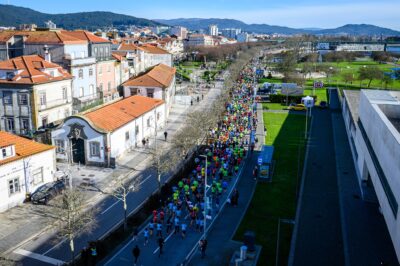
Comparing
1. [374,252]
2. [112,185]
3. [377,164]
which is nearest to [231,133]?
[112,185]

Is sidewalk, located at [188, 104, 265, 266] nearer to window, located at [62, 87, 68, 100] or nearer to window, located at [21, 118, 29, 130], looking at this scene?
window, located at [62, 87, 68, 100]

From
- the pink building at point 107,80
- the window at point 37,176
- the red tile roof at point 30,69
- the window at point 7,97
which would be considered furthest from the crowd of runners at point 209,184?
the window at point 7,97

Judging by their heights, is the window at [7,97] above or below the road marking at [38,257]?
above

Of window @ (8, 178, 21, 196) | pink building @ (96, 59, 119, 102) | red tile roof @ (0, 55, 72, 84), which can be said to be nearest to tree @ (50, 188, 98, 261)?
window @ (8, 178, 21, 196)

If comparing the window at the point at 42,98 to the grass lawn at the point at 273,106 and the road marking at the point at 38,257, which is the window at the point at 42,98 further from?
the grass lawn at the point at 273,106

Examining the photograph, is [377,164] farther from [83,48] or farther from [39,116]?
[83,48]
